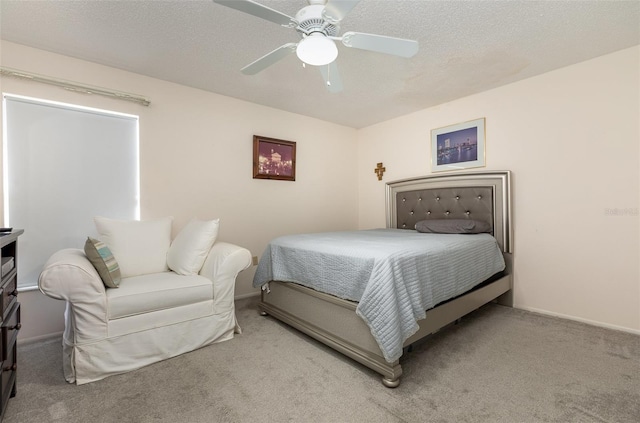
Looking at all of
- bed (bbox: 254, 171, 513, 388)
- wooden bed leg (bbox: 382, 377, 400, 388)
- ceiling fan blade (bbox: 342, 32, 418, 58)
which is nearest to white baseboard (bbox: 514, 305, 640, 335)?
bed (bbox: 254, 171, 513, 388)

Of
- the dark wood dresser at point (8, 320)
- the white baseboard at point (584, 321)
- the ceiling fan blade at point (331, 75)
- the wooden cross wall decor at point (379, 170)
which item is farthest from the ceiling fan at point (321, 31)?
the white baseboard at point (584, 321)

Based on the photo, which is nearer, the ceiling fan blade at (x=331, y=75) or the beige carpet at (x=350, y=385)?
the beige carpet at (x=350, y=385)

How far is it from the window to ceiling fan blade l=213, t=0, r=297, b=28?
1.92 m

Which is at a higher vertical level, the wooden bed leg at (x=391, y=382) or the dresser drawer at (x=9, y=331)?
the dresser drawer at (x=9, y=331)

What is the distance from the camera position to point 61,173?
2.45 meters

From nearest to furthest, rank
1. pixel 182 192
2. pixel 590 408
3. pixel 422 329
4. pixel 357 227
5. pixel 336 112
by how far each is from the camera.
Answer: pixel 590 408
pixel 422 329
pixel 182 192
pixel 336 112
pixel 357 227

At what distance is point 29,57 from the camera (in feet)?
7.57

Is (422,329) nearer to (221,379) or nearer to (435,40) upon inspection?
(221,379)

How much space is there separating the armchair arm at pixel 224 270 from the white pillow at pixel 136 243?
47 centimetres

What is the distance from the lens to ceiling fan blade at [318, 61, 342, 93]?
1948mm

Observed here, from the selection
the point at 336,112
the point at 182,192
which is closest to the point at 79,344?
the point at 182,192

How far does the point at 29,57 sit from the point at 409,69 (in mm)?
3124

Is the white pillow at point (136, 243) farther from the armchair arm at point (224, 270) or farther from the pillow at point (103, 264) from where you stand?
A: the armchair arm at point (224, 270)

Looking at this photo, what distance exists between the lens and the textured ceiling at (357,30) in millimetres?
1854
